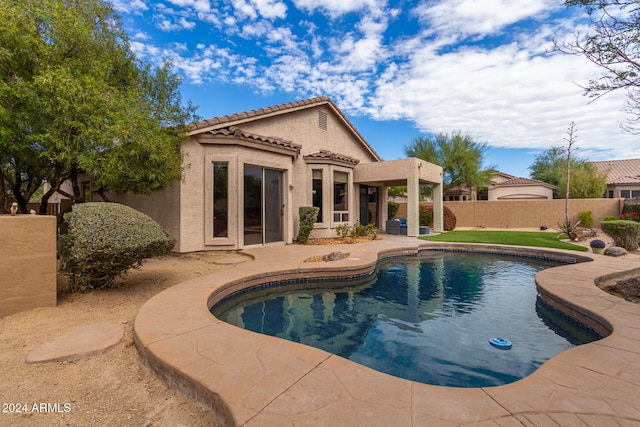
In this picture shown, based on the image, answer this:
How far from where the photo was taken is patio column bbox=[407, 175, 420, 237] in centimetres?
1517

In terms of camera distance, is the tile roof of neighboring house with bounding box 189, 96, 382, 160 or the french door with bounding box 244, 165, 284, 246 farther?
the french door with bounding box 244, 165, 284, 246

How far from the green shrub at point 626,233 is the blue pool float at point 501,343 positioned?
1118 centimetres

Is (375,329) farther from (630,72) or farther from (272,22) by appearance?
(272,22)

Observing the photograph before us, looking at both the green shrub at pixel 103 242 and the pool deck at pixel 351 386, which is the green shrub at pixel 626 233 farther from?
the green shrub at pixel 103 242

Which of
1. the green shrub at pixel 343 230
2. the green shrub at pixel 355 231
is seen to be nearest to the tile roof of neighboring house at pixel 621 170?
the green shrub at pixel 355 231

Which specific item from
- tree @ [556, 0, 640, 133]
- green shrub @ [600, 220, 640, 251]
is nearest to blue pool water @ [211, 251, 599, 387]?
tree @ [556, 0, 640, 133]

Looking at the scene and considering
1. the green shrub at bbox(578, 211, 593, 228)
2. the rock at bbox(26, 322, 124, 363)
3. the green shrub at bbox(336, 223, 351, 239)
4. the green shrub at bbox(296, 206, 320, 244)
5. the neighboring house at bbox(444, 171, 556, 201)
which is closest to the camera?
the rock at bbox(26, 322, 124, 363)

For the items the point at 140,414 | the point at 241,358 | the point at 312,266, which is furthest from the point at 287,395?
the point at 312,266

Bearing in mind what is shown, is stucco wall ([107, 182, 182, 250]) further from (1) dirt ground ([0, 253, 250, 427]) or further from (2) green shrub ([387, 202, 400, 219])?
(2) green shrub ([387, 202, 400, 219])

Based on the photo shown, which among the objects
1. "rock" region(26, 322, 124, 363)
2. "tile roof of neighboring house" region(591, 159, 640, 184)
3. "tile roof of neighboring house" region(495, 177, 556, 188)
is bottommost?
"rock" region(26, 322, 124, 363)

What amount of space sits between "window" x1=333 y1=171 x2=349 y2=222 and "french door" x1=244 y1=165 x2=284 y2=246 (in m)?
3.51

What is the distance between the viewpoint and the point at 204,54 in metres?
13.8

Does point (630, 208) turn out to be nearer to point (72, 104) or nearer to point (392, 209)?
point (392, 209)

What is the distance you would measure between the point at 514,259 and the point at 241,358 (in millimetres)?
11213
